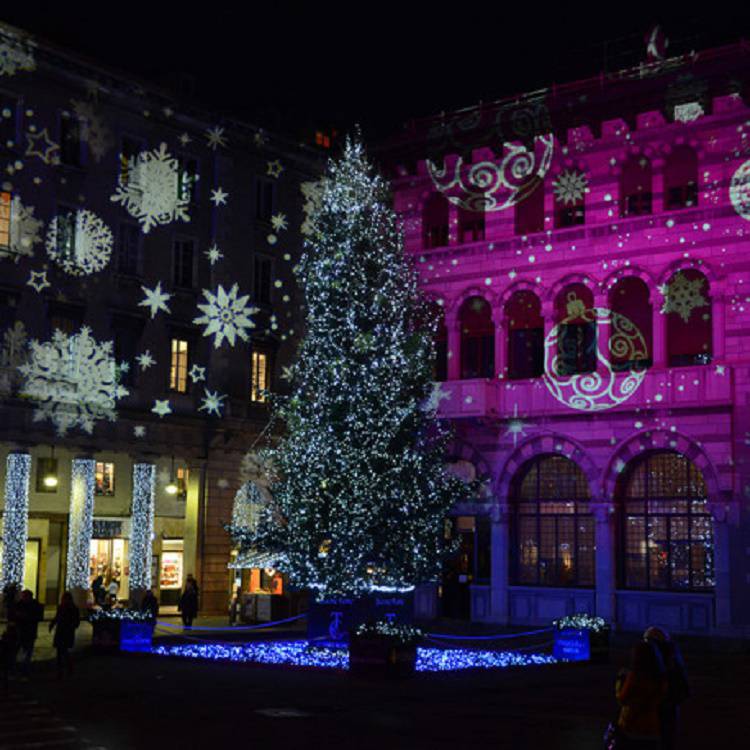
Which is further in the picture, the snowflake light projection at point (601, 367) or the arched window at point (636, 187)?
the arched window at point (636, 187)

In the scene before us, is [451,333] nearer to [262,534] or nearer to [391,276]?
[391,276]

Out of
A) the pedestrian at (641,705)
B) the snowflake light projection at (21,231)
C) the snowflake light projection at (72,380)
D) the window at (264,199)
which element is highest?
the window at (264,199)

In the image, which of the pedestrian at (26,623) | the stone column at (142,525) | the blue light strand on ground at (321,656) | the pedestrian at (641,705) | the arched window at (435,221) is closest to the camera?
the pedestrian at (641,705)

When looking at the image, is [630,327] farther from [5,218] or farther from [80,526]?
[5,218]

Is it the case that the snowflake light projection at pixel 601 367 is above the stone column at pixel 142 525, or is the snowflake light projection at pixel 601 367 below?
above

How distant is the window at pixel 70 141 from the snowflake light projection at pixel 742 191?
19831 mm

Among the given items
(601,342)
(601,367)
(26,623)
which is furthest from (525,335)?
(26,623)

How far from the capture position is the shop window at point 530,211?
3747 centimetres

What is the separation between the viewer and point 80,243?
3772cm

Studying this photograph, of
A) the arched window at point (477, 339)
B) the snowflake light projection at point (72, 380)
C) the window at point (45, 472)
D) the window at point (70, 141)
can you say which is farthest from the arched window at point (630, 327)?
the window at point (45, 472)

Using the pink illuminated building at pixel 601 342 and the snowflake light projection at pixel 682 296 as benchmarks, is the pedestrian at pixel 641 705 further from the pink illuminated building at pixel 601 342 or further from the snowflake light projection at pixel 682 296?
the snowflake light projection at pixel 682 296

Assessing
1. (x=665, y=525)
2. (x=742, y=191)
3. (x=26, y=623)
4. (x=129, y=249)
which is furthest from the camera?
(x=129, y=249)

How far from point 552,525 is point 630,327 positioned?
20.8ft

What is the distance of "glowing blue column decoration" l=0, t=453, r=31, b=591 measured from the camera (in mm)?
36219
